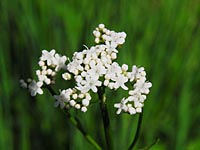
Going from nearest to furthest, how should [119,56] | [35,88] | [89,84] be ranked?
1. [89,84]
2. [35,88]
3. [119,56]

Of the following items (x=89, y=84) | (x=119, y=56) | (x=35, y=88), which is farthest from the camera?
(x=119, y=56)

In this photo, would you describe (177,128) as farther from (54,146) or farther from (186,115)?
(54,146)

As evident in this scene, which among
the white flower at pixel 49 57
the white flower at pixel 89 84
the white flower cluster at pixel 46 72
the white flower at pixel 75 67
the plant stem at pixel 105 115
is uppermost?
the white flower at pixel 49 57

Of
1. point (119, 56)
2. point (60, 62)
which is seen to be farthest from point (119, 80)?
point (119, 56)

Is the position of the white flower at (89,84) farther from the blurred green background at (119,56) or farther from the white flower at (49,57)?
the blurred green background at (119,56)

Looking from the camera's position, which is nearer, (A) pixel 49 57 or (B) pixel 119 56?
(A) pixel 49 57

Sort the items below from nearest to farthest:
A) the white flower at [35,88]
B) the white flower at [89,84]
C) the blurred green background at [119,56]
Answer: the white flower at [89,84], the white flower at [35,88], the blurred green background at [119,56]

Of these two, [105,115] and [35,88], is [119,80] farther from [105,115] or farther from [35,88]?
[35,88]

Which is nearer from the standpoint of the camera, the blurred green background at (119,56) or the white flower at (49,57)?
the white flower at (49,57)

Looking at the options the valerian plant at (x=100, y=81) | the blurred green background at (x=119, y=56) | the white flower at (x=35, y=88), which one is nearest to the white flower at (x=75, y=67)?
the valerian plant at (x=100, y=81)
